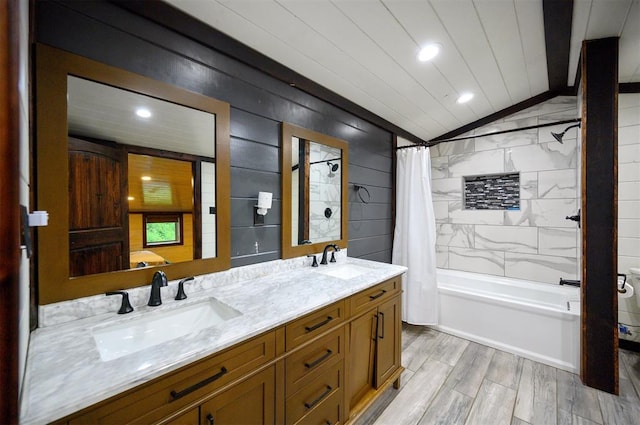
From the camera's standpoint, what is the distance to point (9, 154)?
451 mm

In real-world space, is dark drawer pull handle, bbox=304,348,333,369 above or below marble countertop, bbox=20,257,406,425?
below

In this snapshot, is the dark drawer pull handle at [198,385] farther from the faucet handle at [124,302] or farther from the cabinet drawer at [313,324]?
the faucet handle at [124,302]

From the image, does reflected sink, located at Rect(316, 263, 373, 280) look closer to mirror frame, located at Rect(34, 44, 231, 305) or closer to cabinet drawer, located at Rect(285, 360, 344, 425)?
cabinet drawer, located at Rect(285, 360, 344, 425)

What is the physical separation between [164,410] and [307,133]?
70.7 inches

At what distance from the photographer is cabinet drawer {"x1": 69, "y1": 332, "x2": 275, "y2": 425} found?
0.69 metres

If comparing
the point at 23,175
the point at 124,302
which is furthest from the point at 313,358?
the point at 23,175

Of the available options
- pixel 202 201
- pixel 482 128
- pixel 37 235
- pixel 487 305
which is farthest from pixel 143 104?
pixel 482 128

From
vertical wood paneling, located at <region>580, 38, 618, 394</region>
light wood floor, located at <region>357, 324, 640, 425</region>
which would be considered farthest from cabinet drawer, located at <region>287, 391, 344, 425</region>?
vertical wood paneling, located at <region>580, 38, 618, 394</region>

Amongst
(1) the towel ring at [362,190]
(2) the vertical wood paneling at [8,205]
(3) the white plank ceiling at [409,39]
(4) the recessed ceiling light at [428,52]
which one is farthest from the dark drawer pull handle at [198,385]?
(4) the recessed ceiling light at [428,52]

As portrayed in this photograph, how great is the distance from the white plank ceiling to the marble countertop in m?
1.47

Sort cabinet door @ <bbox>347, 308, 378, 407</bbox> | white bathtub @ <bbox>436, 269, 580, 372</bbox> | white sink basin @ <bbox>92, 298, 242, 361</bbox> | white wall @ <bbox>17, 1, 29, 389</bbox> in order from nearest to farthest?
1. white wall @ <bbox>17, 1, 29, 389</bbox>
2. white sink basin @ <bbox>92, 298, 242, 361</bbox>
3. cabinet door @ <bbox>347, 308, 378, 407</bbox>
4. white bathtub @ <bbox>436, 269, 580, 372</bbox>

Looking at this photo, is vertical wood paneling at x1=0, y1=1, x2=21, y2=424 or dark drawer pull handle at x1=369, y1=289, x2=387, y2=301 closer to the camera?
vertical wood paneling at x1=0, y1=1, x2=21, y2=424

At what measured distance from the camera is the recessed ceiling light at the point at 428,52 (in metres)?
1.80

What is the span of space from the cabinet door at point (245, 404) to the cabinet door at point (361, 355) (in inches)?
23.1
